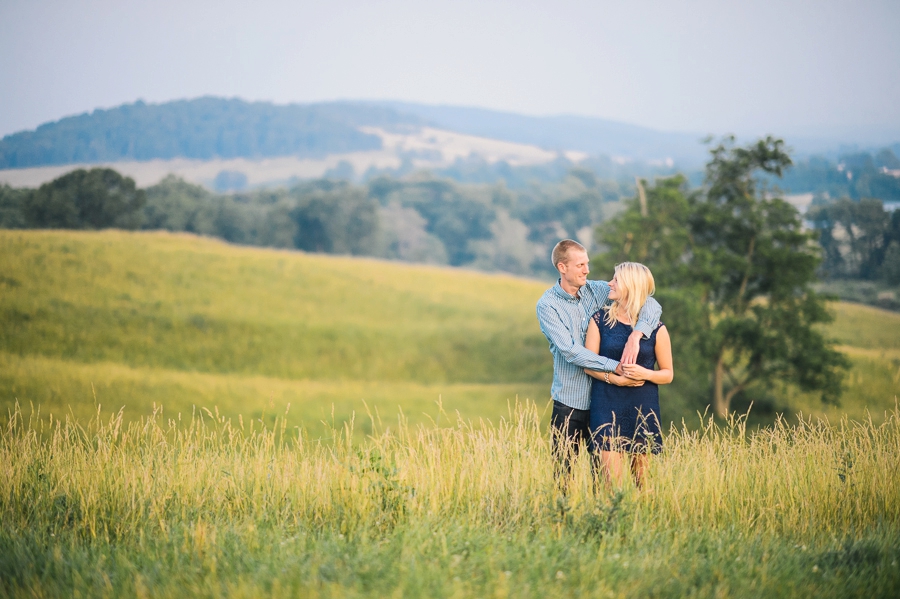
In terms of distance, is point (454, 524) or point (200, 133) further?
point (200, 133)

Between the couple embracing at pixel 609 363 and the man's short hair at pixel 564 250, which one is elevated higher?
the man's short hair at pixel 564 250

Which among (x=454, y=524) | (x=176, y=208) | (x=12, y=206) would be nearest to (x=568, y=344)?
(x=454, y=524)

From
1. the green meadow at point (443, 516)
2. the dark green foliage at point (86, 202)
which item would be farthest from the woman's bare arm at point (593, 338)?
the dark green foliage at point (86, 202)

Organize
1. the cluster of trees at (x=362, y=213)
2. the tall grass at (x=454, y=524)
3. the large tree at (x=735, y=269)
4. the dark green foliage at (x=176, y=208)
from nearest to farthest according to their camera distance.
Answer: the tall grass at (x=454, y=524), the large tree at (x=735, y=269), the cluster of trees at (x=362, y=213), the dark green foliage at (x=176, y=208)

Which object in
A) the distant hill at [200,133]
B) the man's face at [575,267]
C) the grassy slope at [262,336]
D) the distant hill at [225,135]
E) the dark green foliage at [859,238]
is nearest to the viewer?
the man's face at [575,267]

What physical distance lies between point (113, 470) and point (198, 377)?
22.0 meters

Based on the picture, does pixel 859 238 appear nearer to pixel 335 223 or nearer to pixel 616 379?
pixel 616 379

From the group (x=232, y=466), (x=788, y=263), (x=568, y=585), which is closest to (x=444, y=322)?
(x=788, y=263)

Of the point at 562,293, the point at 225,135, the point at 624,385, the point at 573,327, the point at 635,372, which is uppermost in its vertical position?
the point at 225,135

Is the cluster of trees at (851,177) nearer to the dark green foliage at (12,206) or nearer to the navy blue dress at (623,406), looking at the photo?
the navy blue dress at (623,406)

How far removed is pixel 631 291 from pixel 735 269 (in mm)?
22450

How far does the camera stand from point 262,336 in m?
32.4

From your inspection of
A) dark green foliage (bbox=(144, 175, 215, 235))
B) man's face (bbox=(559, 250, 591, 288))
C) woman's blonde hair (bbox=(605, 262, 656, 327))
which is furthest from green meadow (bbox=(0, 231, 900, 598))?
dark green foliage (bbox=(144, 175, 215, 235))

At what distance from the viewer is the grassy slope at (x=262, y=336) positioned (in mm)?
24906
